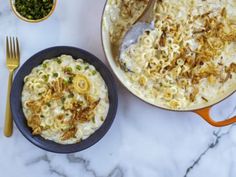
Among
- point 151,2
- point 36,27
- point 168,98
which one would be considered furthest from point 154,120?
point 36,27

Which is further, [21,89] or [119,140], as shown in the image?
[119,140]

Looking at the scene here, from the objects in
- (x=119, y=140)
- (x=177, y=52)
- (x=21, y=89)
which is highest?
(x=177, y=52)

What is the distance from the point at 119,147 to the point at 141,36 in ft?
1.47

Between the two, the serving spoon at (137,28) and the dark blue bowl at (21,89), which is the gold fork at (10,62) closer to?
the dark blue bowl at (21,89)

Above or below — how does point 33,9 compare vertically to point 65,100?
above

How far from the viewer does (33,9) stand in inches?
68.4

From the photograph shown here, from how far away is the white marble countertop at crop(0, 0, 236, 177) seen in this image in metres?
1.77

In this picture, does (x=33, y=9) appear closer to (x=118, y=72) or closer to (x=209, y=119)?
(x=118, y=72)

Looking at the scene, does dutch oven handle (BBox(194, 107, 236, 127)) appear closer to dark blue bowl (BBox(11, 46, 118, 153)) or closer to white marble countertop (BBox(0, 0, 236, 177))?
white marble countertop (BBox(0, 0, 236, 177))

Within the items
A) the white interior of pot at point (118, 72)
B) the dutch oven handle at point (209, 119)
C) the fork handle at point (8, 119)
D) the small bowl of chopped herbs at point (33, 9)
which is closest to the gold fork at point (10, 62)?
the fork handle at point (8, 119)

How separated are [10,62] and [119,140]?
0.52m

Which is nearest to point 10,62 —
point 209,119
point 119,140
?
point 119,140

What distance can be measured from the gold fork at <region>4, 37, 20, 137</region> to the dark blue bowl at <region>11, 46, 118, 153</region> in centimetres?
7

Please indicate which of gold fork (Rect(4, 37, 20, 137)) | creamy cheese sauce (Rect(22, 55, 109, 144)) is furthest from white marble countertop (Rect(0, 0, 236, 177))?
creamy cheese sauce (Rect(22, 55, 109, 144))
